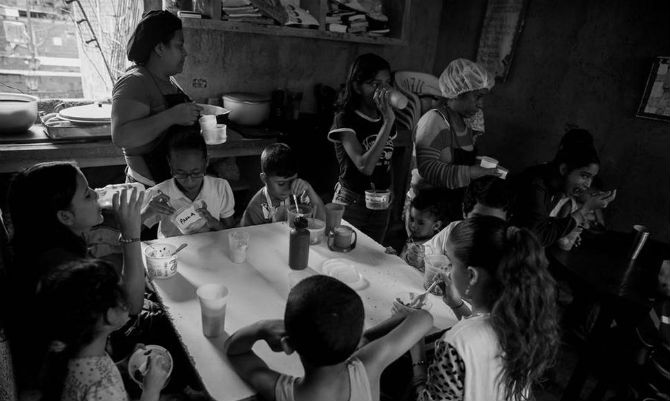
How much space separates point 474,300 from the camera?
4.87 ft

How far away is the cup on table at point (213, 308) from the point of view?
1.47 meters

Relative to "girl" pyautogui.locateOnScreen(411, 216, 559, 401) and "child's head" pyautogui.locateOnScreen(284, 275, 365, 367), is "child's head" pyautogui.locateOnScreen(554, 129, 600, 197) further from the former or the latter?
"child's head" pyautogui.locateOnScreen(284, 275, 365, 367)

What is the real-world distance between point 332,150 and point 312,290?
9.12 ft

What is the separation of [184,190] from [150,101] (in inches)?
20.9

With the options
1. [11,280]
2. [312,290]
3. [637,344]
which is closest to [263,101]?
[11,280]

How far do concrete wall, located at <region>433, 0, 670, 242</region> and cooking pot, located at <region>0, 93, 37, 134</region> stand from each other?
407 centimetres

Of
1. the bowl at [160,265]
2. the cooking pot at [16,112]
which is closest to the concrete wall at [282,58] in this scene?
the cooking pot at [16,112]

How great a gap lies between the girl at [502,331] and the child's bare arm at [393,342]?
4.3 inches

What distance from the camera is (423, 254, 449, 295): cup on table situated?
6.42 ft

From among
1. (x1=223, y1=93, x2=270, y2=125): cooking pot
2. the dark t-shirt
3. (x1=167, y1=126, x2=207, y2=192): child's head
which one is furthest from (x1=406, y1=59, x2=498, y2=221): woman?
(x1=223, y1=93, x2=270, y2=125): cooking pot

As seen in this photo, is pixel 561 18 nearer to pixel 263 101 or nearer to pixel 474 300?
pixel 263 101

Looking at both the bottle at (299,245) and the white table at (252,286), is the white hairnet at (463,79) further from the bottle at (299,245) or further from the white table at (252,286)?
the bottle at (299,245)

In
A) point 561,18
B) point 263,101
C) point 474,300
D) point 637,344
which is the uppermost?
point 561,18

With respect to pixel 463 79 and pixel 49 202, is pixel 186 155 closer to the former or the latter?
pixel 49 202
